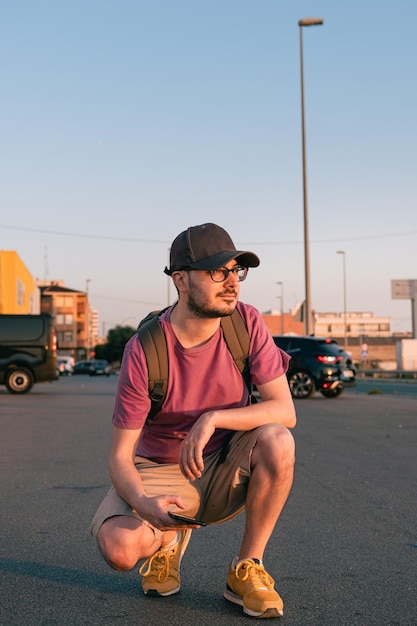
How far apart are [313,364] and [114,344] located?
373 feet

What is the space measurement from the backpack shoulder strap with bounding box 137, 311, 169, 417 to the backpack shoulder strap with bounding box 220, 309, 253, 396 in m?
0.29

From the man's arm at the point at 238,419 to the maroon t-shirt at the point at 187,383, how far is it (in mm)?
75

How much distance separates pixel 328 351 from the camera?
20.3m

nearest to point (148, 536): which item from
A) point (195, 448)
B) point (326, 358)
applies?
point (195, 448)

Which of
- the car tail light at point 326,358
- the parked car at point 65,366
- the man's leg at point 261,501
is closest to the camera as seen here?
the man's leg at point 261,501

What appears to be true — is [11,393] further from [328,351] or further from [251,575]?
[251,575]

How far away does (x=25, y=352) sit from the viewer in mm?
23766

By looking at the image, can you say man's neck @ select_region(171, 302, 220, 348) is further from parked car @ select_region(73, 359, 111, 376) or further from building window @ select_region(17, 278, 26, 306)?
building window @ select_region(17, 278, 26, 306)

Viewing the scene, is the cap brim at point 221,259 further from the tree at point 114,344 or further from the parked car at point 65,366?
the tree at point 114,344

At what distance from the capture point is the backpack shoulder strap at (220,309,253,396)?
12.8 feet

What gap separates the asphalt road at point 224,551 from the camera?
3.68m

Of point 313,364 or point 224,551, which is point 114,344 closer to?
point 313,364

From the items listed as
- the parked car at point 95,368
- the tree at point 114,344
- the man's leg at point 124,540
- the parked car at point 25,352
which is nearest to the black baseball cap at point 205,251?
the man's leg at point 124,540

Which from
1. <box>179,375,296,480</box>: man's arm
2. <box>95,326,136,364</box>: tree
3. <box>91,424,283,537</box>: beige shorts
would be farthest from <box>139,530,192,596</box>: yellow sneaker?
<box>95,326,136,364</box>: tree
